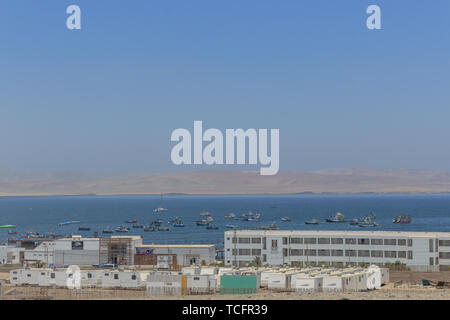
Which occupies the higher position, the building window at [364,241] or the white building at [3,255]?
the building window at [364,241]

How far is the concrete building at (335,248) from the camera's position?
46500 mm

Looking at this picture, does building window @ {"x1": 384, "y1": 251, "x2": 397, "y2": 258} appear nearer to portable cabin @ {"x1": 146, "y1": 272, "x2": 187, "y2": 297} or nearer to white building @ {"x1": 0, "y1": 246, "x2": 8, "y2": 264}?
portable cabin @ {"x1": 146, "y1": 272, "x2": 187, "y2": 297}

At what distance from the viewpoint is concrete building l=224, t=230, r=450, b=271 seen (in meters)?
46.5

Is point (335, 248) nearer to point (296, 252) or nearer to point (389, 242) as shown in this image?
point (296, 252)

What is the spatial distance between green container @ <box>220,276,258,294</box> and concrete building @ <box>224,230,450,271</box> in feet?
50.8

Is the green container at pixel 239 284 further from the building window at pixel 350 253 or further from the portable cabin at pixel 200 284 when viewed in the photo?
the building window at pixel 350 253

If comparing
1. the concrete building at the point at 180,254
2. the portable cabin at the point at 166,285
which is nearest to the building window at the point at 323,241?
the concrete building at the point at 180,254

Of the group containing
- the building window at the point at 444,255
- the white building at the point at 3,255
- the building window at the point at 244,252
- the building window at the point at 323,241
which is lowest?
the white building at the point at 3,255

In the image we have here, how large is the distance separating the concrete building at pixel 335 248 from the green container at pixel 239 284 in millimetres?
15484

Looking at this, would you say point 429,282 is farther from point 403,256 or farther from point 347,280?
point 403,256

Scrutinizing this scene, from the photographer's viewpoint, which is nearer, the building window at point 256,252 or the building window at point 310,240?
the building window at point 310,240
